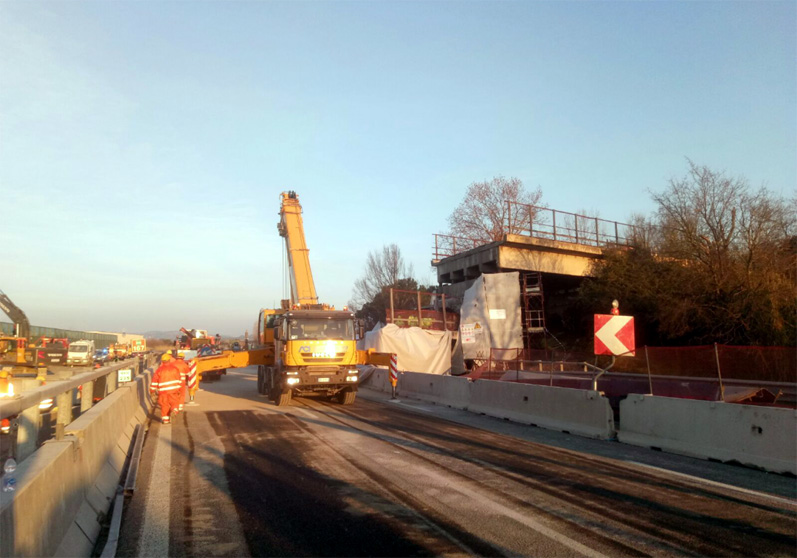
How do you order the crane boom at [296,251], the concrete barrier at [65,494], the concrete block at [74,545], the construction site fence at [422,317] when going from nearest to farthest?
the concrete barrier at [65,494]
the concrete block at [74,545]
the crane boom at [296,251]
the construction site fence at [422,317]

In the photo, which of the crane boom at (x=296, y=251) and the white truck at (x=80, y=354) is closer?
the crane boom at (x=296, y=251)

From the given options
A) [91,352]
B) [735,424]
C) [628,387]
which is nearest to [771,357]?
[628,387]

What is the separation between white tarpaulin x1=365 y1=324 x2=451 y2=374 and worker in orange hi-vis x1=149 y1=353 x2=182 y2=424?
12917 millimetres

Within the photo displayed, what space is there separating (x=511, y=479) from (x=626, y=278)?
80.4 feet

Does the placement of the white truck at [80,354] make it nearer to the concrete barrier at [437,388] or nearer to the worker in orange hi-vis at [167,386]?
the concrete barrier at [437,388]

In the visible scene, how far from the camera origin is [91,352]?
4169 centimetres

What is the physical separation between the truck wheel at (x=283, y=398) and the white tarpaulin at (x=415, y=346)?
873cm

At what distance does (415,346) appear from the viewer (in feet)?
88.2

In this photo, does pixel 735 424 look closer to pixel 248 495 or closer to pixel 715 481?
pixel 715 481

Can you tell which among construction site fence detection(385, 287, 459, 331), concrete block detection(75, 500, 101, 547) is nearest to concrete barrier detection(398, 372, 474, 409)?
Answer: construction site fence detection(385, 287, 459, 331)

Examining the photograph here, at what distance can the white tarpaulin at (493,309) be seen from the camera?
30.4 metres

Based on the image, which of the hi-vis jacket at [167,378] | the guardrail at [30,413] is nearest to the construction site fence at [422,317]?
the hi-vis jacket at [167,378]

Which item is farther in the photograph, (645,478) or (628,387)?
(628,387)

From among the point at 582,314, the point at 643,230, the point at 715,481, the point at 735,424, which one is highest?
the point at 643,230
